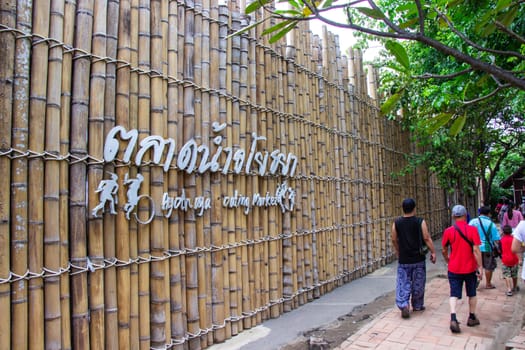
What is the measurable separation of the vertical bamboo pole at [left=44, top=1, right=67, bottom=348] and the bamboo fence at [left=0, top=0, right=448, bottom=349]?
0.01 meters

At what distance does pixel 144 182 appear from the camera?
3990 mm

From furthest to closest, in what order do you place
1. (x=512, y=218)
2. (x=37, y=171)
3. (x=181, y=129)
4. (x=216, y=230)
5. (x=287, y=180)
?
(x=512, y=218) → (x=287, y=180) → (x=216, y=230) → (x=181, y=129) → (x=37, y=171)

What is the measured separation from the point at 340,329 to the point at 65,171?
139 inches

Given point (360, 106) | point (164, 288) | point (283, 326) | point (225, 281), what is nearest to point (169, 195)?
point (164, 288)

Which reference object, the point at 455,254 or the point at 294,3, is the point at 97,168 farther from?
the point at 455,254

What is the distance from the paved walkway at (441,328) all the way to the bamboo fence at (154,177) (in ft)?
4.30

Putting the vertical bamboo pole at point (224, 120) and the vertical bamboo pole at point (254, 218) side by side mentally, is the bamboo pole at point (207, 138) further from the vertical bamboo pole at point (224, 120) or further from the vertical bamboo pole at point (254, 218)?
the vertical bamboo pole at point (254, 218)

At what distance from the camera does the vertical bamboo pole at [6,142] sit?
9.68ft

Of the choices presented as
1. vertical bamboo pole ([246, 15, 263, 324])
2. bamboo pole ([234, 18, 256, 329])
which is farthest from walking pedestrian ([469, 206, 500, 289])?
bamboo pole ([234, 18, 256, 329])

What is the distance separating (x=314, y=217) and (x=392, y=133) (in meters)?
4.59

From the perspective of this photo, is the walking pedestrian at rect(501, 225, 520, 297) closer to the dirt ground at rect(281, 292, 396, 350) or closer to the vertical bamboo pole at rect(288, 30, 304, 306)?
the dirt ground at rect(281, 292, 396, 350)

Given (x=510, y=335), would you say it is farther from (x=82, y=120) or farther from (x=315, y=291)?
(x=82, y=120)

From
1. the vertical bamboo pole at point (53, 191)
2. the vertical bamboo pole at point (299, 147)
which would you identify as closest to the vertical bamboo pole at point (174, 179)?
the vertical bamboo pole at point (53, 191)

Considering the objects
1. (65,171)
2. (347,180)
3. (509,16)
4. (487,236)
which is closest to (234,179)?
(65,171)
